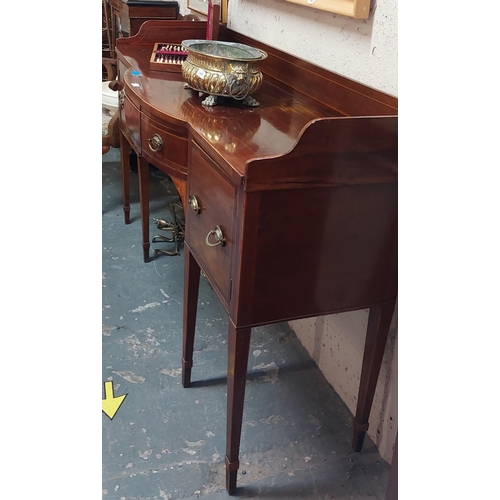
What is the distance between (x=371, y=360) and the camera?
4.24 feet

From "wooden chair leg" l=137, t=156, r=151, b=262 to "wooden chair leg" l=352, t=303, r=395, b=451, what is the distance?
1192mm

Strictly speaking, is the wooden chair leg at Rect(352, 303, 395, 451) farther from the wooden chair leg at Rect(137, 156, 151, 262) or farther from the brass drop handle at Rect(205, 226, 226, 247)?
the wooden chair leg at Rect(137, 156, 151, 262)

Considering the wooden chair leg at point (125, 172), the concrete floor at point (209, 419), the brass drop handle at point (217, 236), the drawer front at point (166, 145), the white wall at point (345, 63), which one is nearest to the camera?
the brass drop handle at point (217, 236)

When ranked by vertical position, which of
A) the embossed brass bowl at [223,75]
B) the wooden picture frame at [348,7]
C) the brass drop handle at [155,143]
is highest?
the wooden picture frame at [348,7]

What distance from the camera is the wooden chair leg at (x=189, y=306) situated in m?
1.42

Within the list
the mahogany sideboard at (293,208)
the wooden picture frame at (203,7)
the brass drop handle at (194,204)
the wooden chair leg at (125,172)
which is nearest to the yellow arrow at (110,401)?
the mahogany sideboard at (293,208)

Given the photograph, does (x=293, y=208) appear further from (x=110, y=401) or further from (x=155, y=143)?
(x=110, y=401)

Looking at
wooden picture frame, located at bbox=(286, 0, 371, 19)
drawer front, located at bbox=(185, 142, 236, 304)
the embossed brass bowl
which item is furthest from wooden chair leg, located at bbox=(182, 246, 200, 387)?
wooden picture frame, located at bbox=(286, 0, 371, 19)

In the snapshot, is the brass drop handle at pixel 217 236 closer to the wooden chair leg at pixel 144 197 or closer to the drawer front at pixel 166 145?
the drawer front at pixel 166 145

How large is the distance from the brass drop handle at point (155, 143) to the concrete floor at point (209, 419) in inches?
27.2

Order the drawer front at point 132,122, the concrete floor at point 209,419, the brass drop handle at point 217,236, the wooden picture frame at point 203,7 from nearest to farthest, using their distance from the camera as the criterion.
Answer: the brass drop handle at point 217,236, the concrete floor at point 209,419, the drawer front at point 132,122, the wooden picture frame at point 203,7

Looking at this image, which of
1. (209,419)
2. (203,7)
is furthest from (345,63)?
(203,7)

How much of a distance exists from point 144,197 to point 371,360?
Result: 4.20 feet

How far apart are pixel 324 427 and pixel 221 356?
0.44 meters
